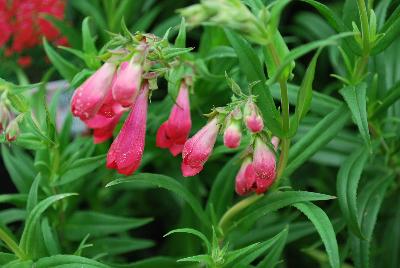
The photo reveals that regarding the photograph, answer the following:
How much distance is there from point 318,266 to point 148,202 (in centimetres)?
54

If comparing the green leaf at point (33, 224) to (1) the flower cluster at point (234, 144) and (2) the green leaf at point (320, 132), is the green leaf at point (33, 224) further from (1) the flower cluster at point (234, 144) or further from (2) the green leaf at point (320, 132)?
(2) the green leaf at point (320, 132)

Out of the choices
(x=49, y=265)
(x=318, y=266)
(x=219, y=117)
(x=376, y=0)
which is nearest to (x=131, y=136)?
(x=219, y=117)

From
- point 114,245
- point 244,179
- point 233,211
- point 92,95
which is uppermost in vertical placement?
point 92,95

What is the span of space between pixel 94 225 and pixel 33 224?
34cm

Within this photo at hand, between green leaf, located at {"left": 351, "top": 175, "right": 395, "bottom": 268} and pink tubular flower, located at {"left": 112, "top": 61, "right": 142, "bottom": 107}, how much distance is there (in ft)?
1.85

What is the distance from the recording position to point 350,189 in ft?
4.08

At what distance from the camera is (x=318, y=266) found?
1.87 meters

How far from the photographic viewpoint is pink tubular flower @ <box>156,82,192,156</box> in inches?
47.9

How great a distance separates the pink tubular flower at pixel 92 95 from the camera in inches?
41.8

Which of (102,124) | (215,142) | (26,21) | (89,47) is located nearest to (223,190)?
(215,142)

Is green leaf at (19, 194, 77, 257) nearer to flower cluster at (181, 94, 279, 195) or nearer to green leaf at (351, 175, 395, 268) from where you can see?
flower cluster at (181, 94, 279, 195)

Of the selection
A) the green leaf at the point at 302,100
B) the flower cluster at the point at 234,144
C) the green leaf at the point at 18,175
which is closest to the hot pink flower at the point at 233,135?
the flower cluster at the point at 234,144

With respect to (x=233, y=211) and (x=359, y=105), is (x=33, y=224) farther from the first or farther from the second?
(x=359, y=105)

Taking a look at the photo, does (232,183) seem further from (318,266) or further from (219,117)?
(318,266)
